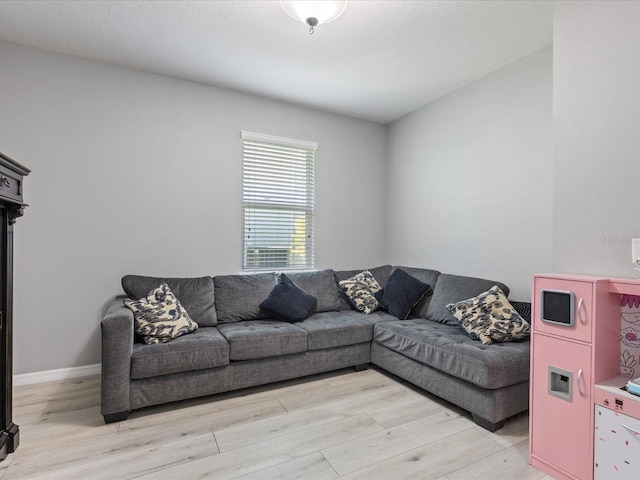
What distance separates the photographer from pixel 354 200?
4406 mm

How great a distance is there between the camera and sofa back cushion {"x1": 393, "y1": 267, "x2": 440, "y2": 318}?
3.44 m

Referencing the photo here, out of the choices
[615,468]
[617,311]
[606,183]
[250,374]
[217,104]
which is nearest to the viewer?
[615,468]

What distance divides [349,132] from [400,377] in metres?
3.01

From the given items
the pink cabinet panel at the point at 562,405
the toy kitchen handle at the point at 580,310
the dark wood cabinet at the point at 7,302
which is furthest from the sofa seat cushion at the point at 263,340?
the toy kitchen handle at the point at 580,310

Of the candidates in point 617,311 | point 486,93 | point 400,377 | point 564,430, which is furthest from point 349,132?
point 564,430

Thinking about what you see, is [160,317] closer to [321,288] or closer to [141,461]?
[141,461]

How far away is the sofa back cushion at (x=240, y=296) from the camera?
317 cm

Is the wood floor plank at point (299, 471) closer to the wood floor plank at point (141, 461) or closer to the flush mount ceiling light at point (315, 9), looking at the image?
the wood floor plank at point (141, 461)

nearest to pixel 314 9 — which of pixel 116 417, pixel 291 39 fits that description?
pixel 291 39

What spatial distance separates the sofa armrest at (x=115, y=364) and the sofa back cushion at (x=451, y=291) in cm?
262

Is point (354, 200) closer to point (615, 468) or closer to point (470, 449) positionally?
point (470, 449)

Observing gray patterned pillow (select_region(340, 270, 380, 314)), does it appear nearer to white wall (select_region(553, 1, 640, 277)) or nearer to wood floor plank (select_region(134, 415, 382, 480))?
wood floor plank (select_region(134, 415, 382, 480))

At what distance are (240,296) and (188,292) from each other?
48 cm

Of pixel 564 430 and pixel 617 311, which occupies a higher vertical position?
pixel 617 311
